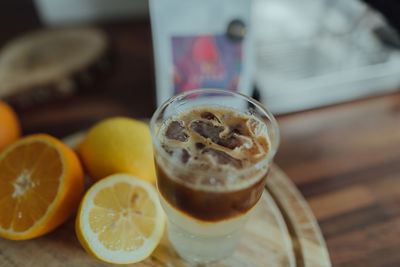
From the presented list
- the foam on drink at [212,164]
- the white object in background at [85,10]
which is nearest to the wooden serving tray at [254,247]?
the foam on drink at [212,164]

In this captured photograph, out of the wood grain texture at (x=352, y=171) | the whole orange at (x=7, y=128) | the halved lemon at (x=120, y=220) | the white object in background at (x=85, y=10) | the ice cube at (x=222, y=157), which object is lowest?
the wood grain texture at (x=352, y=171)

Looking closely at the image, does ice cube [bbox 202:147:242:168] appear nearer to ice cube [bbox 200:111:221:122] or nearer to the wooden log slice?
ice cube [bbox 200:111:221:122]

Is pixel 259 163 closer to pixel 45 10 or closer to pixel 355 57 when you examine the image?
pixel 355 57

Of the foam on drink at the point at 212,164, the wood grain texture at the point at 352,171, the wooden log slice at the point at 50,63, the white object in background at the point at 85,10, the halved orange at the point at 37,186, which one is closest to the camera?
the foam on drink at the point at 212,164

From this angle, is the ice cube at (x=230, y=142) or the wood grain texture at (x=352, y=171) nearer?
the ice cube at (x=230, y=142)

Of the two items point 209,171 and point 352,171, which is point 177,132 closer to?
point 209,171

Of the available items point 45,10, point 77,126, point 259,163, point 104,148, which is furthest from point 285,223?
point 45,10

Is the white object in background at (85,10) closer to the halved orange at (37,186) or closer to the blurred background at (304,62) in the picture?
the blurred background at (304,62)
